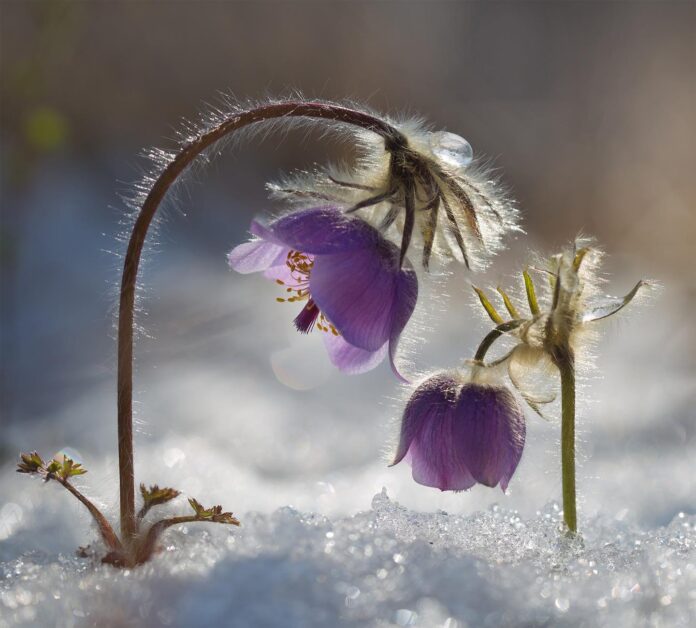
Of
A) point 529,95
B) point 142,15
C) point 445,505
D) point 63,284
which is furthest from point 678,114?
point 445,505

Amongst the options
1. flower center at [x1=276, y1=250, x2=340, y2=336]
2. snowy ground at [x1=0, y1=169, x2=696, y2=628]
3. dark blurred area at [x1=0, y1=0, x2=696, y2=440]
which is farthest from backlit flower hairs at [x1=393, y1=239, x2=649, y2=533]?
dark blurred area at [x1=0, y1=0, x2=696, y2=440]

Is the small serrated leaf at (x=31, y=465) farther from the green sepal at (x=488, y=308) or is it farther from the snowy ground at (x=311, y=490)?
the green sepal at (x=488, y=308)

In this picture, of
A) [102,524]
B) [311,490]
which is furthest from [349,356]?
[311,490]

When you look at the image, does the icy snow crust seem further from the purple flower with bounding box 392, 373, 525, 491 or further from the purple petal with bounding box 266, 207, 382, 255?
the purple petal with bounding box 266, 207, 382, 255

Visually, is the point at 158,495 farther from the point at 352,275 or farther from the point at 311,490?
the point at 311,490

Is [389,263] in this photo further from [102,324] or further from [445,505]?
[102,324]

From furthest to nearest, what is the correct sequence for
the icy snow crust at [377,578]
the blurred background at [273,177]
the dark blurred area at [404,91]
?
1. the dark blurred area at [404,91]
2. the blurred background at [273,177]
3. the icy snow crust at [377,578]

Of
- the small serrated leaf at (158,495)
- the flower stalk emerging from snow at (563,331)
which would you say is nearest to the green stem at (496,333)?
the flower stalk emerging from snow at (563,331)
